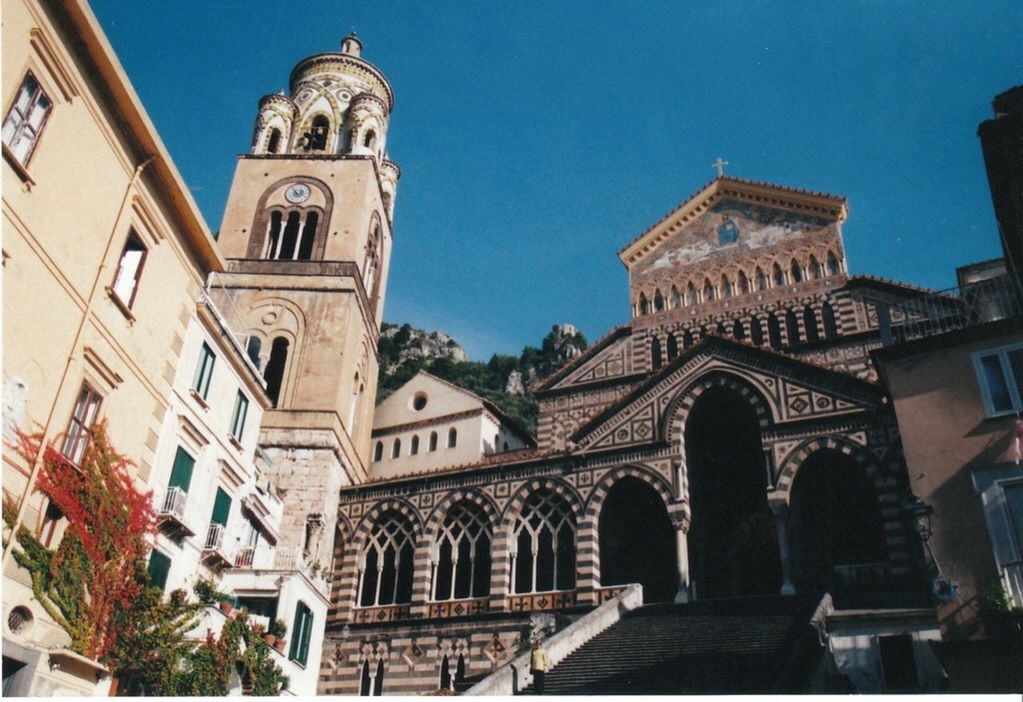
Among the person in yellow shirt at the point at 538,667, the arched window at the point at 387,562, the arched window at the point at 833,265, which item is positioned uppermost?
the arched window at the point at 833,265

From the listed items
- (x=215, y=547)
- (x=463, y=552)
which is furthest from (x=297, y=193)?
(x=215, y=547)

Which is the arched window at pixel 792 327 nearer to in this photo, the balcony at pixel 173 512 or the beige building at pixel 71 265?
the balcony at pixel 173 512

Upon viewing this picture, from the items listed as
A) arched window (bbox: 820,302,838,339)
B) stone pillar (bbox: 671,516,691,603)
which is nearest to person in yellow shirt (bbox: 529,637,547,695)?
stone pillar (bbox: 671,516,691,603)

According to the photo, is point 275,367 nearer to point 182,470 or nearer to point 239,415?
point 239,415

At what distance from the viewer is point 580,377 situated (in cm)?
3322

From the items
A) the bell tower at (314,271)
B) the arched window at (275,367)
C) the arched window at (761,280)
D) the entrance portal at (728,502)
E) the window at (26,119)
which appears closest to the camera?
the window at (26,119)

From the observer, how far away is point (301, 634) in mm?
20859

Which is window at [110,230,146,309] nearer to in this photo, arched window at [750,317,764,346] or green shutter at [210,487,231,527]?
green shutter at [210,487,231,527]

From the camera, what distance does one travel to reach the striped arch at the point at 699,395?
24.0 meters

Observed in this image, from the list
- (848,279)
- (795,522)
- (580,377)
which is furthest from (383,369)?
(795,522)

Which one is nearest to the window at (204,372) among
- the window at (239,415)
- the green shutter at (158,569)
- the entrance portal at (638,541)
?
the window at (239,415)

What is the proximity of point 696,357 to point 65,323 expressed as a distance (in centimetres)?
1682

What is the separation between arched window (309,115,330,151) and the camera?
3766 cm

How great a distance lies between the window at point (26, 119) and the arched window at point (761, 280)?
24805 millimetres
